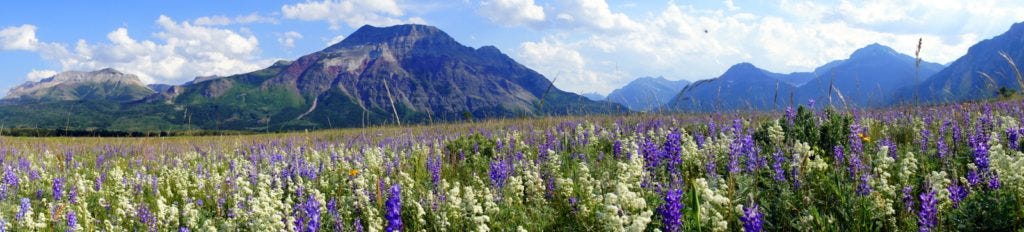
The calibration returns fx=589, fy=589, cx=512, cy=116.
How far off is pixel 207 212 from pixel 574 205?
3725mm

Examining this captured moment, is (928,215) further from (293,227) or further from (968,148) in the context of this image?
(293,227)

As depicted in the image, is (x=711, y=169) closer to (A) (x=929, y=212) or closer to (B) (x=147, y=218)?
(A) (x=929, y=212)

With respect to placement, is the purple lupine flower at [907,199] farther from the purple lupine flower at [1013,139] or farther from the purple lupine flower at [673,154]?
the purple lupine flower at [1013,139]

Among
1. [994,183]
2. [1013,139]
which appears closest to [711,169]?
[994,183]

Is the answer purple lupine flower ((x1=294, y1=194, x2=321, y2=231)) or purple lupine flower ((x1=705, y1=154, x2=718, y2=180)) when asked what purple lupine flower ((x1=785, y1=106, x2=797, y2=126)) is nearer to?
purple lupine flower ((x1=705, y1=154, x2=718, y2=180))

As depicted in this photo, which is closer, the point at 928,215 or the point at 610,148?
the point at 928,215

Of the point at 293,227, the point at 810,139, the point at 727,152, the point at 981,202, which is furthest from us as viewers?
the point at 810,139

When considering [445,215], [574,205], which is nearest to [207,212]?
[445,215]

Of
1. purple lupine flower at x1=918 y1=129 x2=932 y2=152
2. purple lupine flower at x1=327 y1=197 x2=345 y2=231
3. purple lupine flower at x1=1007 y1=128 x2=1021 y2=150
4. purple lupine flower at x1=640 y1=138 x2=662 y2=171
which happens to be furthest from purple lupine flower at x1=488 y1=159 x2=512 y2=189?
purple lupine flower at x1=1007 y1=128 x2=1021 y2=150

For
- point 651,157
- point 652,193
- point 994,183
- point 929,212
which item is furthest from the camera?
point 651,157

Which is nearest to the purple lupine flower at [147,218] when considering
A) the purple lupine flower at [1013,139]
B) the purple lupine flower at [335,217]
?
the purple lupine flower at [335,217]

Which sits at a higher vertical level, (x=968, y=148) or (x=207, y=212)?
(x=968, y=148)

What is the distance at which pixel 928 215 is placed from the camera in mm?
3230

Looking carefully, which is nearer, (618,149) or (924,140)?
(924,140)
